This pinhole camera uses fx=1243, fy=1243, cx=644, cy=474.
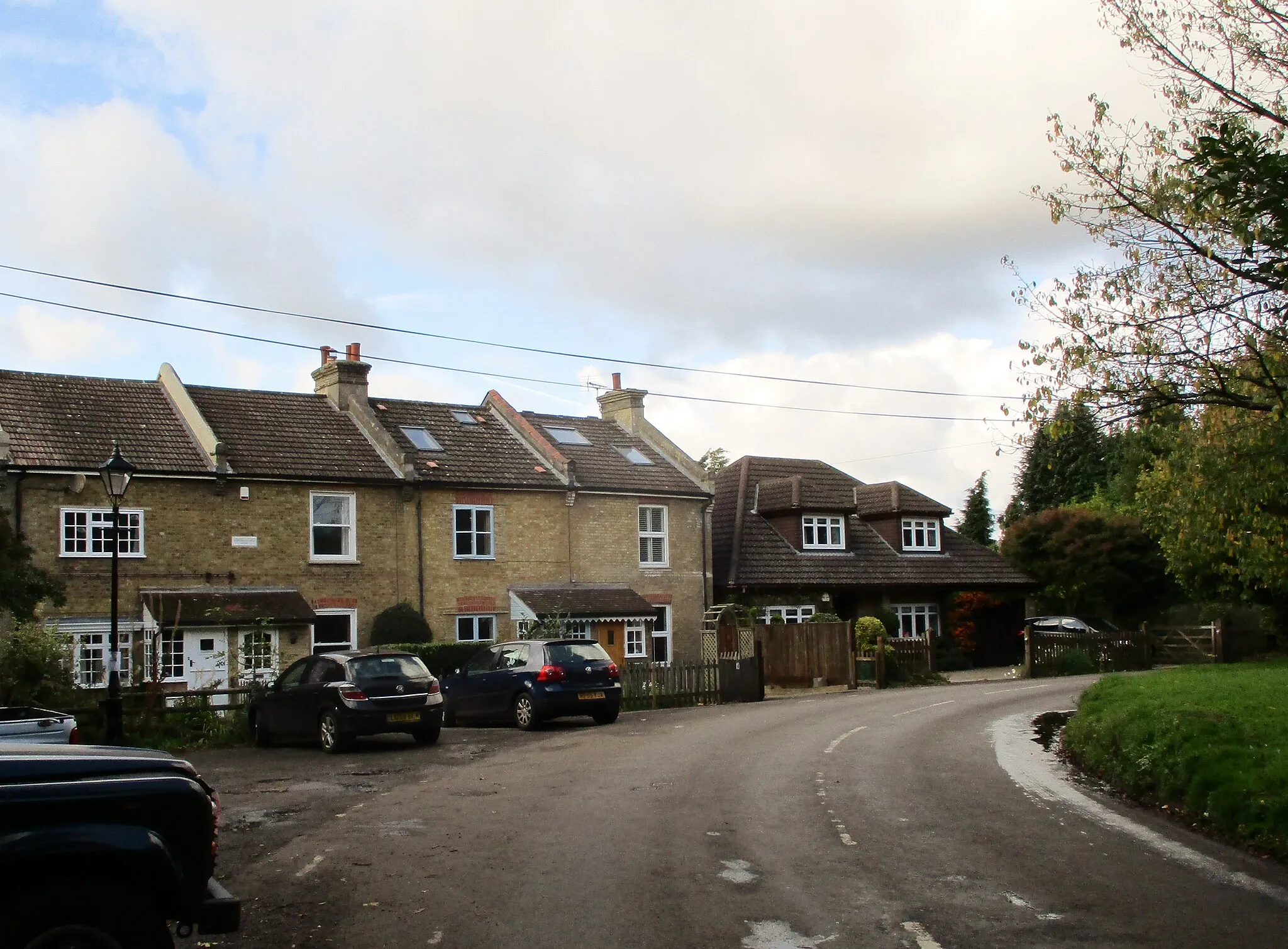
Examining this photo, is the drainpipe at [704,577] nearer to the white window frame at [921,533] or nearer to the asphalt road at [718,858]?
the white window frame at [921,533]

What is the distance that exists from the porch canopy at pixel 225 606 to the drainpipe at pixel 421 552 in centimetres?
323

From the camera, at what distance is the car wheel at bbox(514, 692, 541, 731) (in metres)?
22.5

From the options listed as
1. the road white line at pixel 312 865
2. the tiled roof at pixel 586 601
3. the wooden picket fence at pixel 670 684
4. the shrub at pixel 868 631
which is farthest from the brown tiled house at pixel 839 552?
the road white line at pixel 312 865

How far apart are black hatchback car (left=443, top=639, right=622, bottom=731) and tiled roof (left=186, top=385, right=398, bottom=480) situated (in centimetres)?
981

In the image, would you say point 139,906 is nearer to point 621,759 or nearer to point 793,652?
point 621,759

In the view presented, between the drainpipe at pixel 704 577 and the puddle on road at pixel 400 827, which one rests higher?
the drainpipe at pixel 704 577

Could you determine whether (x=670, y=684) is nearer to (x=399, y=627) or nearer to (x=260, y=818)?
(x=399, y=627)

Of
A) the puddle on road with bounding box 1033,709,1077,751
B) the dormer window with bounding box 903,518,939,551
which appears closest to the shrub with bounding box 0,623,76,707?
the puddle on road with bounding box 1033,709,1077,751

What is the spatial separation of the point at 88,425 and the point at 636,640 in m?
15.7

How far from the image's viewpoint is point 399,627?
103ft

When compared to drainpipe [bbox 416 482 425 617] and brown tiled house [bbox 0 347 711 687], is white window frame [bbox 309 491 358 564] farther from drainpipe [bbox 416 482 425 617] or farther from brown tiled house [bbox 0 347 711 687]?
drainpipe [bbox 416 482 425 617]

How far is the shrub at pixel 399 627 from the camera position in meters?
31.2

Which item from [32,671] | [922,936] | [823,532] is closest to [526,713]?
[32,671]

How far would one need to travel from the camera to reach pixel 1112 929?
7.63 m
